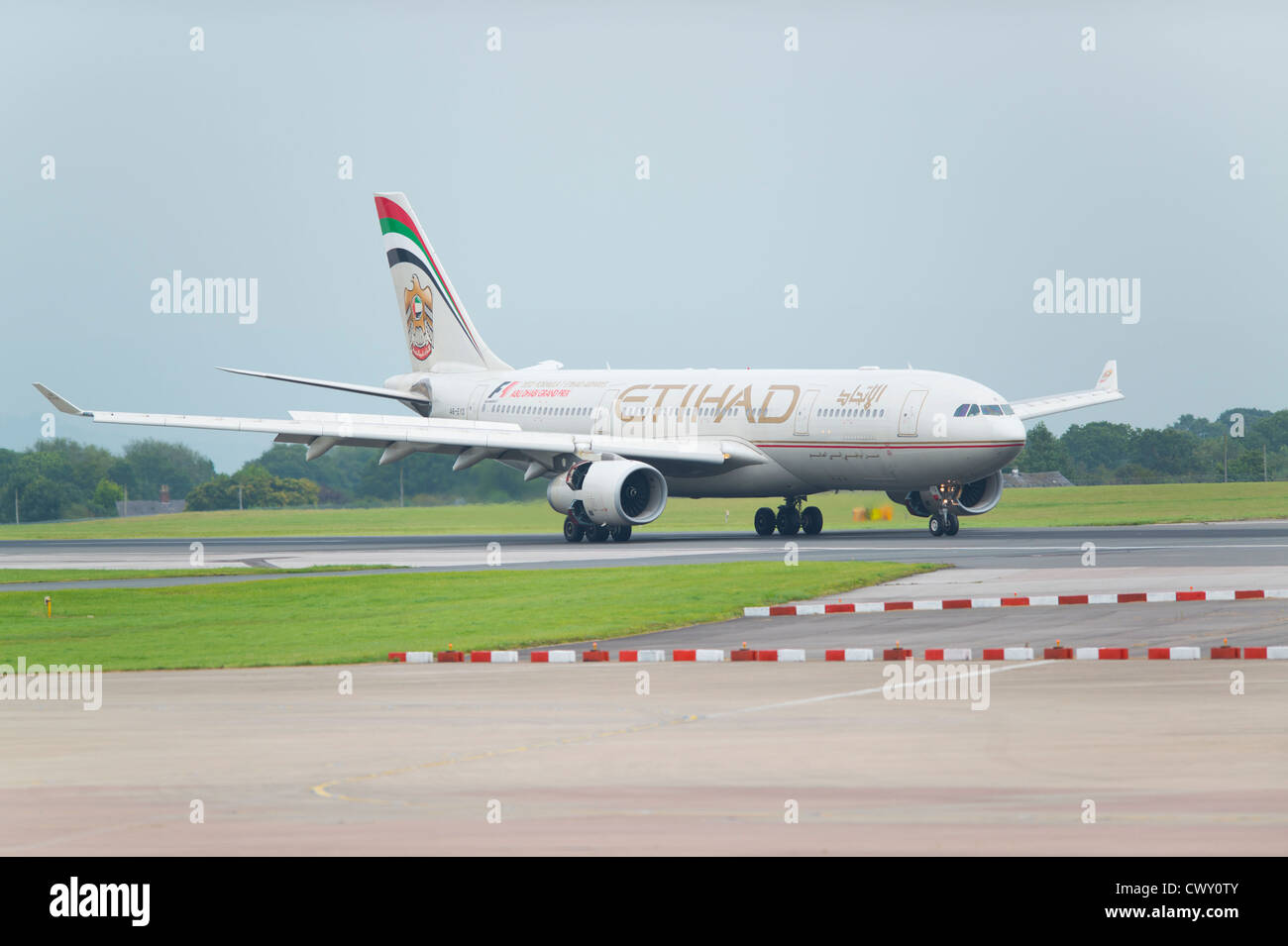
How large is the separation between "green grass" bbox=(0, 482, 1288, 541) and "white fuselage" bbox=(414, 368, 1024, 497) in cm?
616

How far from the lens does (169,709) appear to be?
19812mm

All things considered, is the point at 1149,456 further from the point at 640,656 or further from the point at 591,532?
the point at 640,656

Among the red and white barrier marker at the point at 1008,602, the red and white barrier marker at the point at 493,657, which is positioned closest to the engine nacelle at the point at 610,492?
the red and white barrier marker at the point at 1008,602

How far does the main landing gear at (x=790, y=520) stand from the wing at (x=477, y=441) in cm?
346

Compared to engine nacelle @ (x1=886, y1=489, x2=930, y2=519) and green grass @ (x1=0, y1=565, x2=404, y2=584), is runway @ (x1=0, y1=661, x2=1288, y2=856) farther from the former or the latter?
engine nacelle @ (x1=886, y1=489, x2=930, y2=519)

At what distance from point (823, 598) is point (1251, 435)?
9566cm

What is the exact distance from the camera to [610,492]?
5275 centimetres

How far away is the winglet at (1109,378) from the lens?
208 feet

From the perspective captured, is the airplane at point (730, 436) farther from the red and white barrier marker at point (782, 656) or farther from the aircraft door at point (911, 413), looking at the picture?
the red and white barrier marker at point (782, 656)

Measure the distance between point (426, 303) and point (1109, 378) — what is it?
27547 mm

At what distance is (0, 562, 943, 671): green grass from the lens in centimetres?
2703
